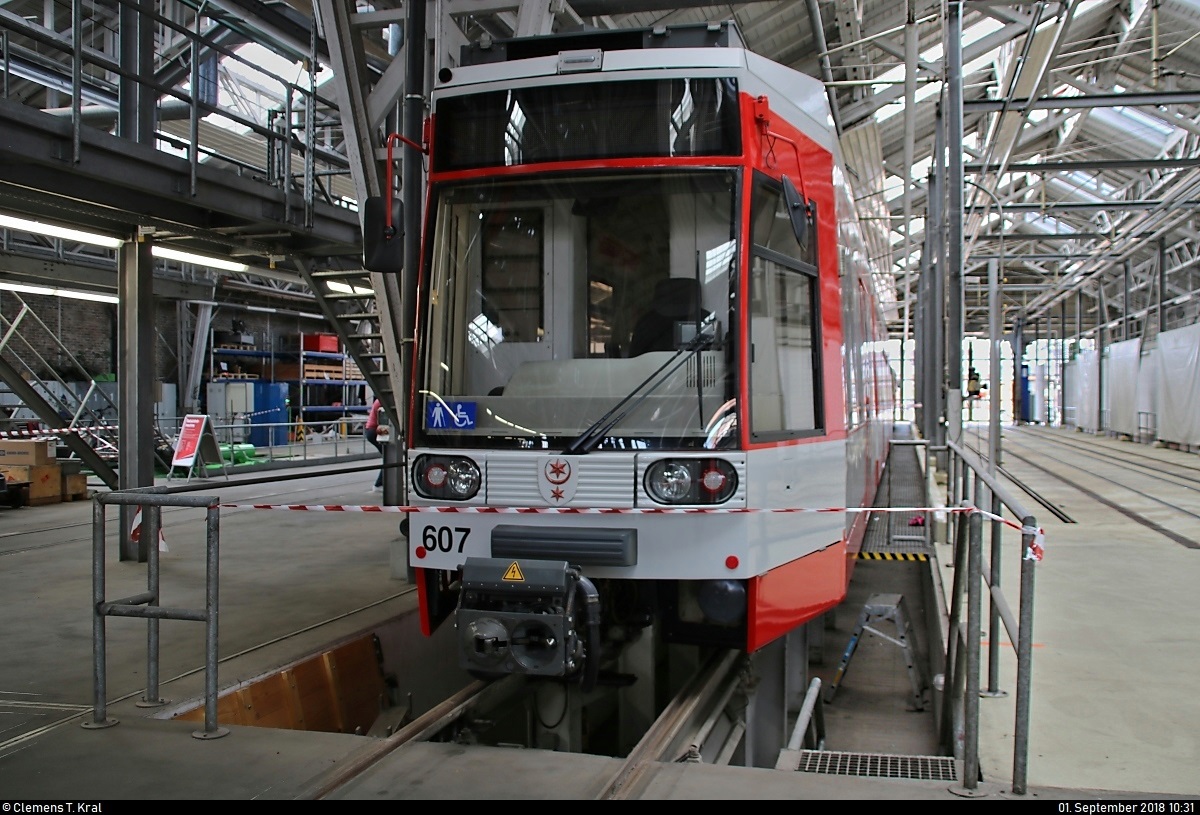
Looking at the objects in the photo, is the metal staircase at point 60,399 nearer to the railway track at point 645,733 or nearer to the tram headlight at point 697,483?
the railway track at point 645,733

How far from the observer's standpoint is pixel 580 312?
519 centimetres

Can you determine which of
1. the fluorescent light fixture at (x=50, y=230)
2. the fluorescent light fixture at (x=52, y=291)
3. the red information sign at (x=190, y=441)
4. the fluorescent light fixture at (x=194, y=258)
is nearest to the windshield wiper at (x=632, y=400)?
the fluorescent light fixture at (x=50, y=230)

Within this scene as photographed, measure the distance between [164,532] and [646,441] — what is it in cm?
916

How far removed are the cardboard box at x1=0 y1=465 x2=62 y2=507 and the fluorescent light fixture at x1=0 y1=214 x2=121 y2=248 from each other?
6758 millimetres

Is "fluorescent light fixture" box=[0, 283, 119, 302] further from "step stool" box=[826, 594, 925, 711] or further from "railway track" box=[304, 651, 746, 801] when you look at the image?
"step stool" box=[826, 594, 925, 711]

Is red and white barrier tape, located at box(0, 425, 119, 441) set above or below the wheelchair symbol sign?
below

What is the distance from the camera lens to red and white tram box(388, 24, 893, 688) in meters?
4.70

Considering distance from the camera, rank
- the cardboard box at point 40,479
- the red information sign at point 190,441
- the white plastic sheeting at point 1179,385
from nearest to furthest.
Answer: the cardboard box at point 40,479, the red information sign at point 190,441, the white plastic sheeting at point 1179,385

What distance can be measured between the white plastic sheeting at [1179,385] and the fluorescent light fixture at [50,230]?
2366cm

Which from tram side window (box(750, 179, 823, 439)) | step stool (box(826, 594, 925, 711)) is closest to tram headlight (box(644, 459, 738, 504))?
tram side window (box(750, 179, 823, 439))

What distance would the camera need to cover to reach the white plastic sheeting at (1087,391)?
36.3m

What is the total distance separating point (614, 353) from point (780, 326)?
0.87 meters

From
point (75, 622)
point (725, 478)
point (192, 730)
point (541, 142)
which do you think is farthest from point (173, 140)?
point (725, 478)

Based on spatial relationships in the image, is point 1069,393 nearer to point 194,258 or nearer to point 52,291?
point 52,291
